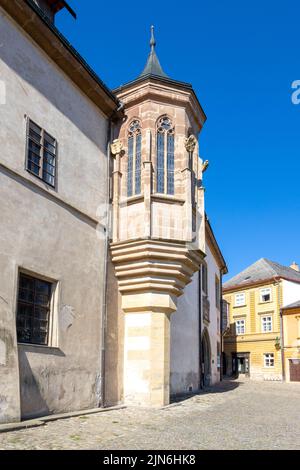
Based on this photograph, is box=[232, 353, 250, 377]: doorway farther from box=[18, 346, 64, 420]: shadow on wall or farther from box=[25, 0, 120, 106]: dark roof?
box=[18, 346, 64, 420]: shadow on wall

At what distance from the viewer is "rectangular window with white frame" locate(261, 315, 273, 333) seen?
41688 mm

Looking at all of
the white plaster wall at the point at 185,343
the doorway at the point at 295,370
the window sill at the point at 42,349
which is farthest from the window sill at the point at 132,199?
the doorway at the point at 295,370

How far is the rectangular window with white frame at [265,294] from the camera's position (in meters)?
42.5

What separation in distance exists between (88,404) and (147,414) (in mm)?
1415

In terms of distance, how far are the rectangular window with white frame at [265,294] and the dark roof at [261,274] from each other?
969 mm

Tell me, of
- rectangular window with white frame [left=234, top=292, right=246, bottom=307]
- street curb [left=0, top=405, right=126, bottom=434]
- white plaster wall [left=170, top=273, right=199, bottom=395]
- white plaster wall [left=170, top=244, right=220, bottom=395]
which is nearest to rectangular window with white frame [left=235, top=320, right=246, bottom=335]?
rectangular window with white frame [left=234, top=292, right=246, bottom=307]

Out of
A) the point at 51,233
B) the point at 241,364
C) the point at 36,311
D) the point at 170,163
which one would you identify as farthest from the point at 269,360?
the point at 36,311

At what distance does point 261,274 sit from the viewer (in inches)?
1781

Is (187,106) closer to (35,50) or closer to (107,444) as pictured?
(35,50)

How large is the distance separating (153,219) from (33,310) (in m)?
4.36

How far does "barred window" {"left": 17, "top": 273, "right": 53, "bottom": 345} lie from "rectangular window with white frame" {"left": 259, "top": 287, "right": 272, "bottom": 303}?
1356 inches

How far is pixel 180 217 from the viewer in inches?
524

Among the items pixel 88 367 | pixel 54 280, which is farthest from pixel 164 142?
pixel 88 367

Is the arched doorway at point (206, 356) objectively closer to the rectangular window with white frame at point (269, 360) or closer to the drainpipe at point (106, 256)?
the drainpipe at point (106, 256)
